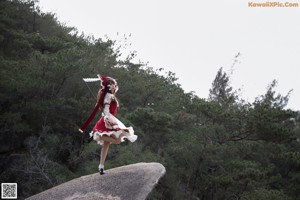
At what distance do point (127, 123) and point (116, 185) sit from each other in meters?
8.17

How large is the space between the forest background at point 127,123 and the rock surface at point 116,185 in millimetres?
5345

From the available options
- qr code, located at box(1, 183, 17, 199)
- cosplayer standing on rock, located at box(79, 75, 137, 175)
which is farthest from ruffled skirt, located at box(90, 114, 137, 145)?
qr code, located at box(1, 183, 17, 199)

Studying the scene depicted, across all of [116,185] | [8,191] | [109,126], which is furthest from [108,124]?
[8,191]

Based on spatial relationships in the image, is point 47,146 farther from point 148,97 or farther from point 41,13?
point 41,13

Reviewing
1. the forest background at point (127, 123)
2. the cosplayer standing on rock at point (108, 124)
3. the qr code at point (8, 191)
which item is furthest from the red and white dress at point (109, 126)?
the forest background at point (127, 123)

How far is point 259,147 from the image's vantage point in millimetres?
18766

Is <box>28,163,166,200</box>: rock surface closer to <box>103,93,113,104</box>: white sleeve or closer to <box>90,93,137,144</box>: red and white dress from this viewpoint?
<box>90,93,137,144</box>: red and white dress

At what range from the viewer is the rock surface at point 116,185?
20.6 ft

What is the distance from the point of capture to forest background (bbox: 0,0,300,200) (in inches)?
537

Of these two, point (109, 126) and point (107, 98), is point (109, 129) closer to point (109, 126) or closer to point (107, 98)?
point (109, 126)

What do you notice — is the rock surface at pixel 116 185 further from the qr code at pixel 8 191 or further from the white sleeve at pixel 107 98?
the qr code at pixel 8 191

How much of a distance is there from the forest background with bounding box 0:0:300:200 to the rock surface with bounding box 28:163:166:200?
5345 millimetres

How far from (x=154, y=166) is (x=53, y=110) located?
8.51 metres

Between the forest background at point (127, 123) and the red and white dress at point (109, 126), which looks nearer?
the red and white dress at point (109, 126)
